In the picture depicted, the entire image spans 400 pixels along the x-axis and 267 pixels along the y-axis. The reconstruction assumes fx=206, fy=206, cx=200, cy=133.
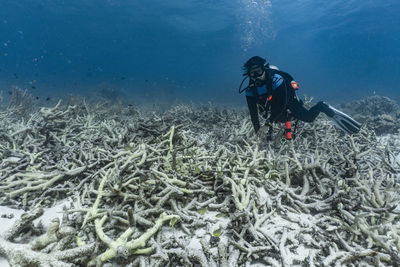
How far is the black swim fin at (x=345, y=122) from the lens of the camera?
207 inches

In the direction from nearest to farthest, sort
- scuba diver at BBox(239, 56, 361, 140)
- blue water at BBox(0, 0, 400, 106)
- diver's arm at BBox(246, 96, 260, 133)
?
scuba diver at BBox(239, 56, 361, 140), diver's arm at BBox(246, 96, 260, 133), blue water at BBox(0, 0, 400, 106)

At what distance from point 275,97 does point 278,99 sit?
9 cm

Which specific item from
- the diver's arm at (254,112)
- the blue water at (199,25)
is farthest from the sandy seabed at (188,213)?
the blue water at (199,25)

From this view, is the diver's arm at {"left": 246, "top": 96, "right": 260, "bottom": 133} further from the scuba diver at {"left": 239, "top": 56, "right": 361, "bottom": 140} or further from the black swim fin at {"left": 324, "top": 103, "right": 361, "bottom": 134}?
the black swim fin at {"left": 324, "top": 103, "right": 361, "bottom": 134}

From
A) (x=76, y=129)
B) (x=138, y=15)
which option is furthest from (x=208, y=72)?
(x=76, y=129)

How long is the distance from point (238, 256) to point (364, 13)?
5249cm

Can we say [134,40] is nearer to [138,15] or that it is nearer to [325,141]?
[138,15]

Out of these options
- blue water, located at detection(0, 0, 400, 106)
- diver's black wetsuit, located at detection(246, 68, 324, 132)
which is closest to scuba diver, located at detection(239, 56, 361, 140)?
diver's black wetsuit, located at detection(246, 68, 324, 132)

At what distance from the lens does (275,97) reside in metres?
5.13

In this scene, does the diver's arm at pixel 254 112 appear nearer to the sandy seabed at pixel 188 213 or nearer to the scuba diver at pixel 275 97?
the scuba diver at pixel 275 97

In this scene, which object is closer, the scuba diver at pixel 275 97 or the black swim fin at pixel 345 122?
the scuba diver at pixel 275 97

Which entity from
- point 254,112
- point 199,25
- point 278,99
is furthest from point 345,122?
point 199,25

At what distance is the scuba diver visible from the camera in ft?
16.4

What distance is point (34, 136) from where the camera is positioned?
15.1ft
